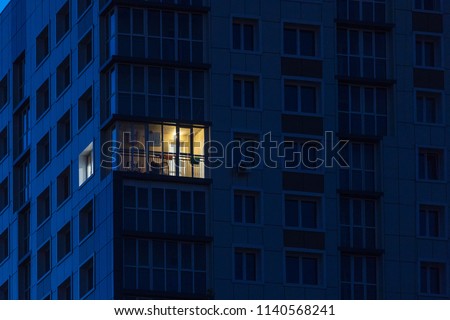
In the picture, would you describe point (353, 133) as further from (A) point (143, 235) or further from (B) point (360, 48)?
(A) point (143, 235)

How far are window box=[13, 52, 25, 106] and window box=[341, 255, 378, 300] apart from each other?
22.5 m

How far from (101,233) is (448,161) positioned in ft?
55.8

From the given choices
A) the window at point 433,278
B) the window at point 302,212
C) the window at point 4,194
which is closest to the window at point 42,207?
the window at point 4,194

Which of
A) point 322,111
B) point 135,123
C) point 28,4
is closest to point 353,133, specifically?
point 322,111

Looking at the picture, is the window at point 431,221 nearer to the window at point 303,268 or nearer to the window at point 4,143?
the window at point 303,268

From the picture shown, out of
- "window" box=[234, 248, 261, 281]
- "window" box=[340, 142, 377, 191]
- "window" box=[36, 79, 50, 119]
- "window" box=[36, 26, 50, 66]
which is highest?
"window" box=[36, 26, 50, 66]

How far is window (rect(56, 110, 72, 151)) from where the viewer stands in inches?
4993

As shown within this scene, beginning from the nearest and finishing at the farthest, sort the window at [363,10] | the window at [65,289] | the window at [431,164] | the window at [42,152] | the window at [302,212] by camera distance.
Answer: the window at [302,212] → the window at [65,289] → the window at [431,164] → the window at [363,10] → the window at [42,152]

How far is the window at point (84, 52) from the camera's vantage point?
124688 mm

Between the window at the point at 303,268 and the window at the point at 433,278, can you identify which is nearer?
the window at the point at 303,268

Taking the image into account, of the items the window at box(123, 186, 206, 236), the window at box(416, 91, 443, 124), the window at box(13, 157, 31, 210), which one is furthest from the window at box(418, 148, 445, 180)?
the window at box(13, 157, 31, 210)

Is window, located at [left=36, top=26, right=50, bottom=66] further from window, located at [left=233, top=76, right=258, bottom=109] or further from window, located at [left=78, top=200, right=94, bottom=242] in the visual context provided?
window, located at [left=233, top=76, right=258, bottom=109]

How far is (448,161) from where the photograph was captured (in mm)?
124312

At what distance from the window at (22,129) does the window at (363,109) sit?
1811 cm
